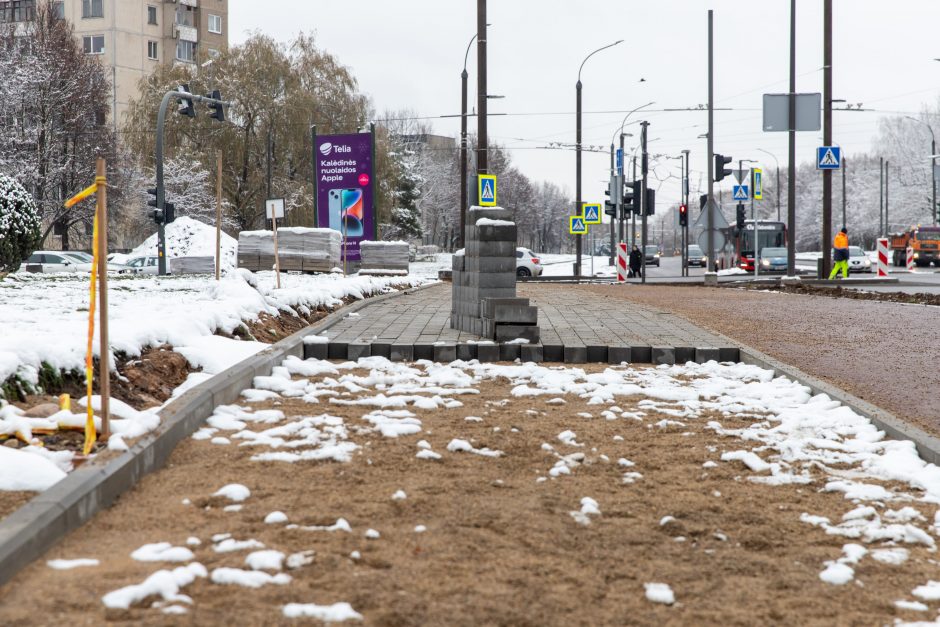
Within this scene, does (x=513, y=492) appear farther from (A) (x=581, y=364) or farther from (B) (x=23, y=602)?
(A) (x=581, y=364)

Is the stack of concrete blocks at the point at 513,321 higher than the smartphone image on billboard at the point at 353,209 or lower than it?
lower

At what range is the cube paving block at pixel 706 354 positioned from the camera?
32.8 ft

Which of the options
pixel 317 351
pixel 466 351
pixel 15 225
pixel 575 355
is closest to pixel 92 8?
pixel 15 225

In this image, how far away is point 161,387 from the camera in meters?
6.91

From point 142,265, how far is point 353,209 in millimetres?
9210

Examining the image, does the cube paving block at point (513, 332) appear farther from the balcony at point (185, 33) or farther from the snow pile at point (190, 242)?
the balcony at point (185, 33)

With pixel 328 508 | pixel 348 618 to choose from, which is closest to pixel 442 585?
pixel 348 618

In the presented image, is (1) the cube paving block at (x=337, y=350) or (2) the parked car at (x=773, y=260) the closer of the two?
(1) the cube paving block at (x=337, y=350)

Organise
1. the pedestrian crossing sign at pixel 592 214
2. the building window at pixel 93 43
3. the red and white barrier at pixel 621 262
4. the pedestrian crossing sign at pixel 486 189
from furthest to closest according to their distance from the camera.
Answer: the building window at pixel 93 43 → the pedestrian crossing sign at pixel 592 214 → the red and white barrier at pixel 621 262 → the pedestrian crossing sign at pixel 486 189

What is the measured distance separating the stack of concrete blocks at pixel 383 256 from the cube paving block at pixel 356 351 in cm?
2796

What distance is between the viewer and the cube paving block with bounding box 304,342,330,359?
390 inches

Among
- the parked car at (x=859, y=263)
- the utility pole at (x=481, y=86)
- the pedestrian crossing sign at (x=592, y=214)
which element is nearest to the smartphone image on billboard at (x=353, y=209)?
the utility pole at (x=481, y=86)

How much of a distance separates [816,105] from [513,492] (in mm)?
27974

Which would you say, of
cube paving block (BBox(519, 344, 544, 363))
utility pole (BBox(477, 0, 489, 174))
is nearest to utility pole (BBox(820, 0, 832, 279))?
utility pole (BBox(477, 0, 489, 174))
